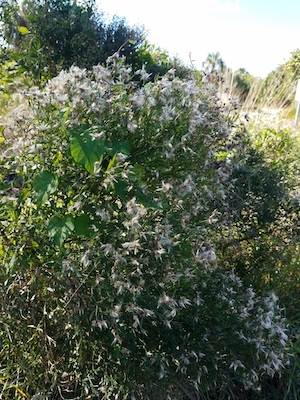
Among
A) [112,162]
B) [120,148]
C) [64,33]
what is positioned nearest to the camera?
[112,162]

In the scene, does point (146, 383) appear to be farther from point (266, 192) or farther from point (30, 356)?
point (266, 192)

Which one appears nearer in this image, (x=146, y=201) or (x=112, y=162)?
(x=112, y=162)

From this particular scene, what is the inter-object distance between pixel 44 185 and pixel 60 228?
138 mm

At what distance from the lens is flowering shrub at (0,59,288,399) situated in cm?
153

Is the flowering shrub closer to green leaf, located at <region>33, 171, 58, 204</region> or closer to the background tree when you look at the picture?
green leaf, located at <region>33, 171, 58, 204</region>

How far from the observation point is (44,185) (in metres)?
1.50

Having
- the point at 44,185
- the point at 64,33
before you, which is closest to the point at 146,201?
the point at 44,185

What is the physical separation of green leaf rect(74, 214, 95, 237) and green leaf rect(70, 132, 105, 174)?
17 centimetres

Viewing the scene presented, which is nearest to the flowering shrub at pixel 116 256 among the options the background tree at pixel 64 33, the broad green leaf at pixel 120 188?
the broad green leaf at pixel 120 188

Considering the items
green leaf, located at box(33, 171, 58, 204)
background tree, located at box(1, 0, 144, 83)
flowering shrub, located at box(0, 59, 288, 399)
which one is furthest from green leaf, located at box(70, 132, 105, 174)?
background tree, located at box(1, 0, 144, 83)

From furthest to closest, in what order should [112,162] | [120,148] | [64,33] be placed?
[64,33] → [120,148] → [112,162]

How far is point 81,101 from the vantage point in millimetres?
1534

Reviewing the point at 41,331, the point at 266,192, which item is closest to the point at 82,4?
the point at 266,192

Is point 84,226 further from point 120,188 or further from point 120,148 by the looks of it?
point 120,148
